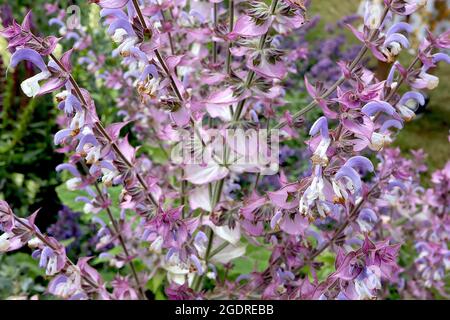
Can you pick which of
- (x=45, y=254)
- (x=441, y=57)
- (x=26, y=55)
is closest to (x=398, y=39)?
(x=441, y=57)

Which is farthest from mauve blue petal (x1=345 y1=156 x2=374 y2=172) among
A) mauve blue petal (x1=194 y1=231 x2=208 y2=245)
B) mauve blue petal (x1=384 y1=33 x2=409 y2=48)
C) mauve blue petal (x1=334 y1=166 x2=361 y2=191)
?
mauve blue petal (x1=194 y1=231 x2=208 y2=245)

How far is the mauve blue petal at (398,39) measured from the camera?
3.62 ft

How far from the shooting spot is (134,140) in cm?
268

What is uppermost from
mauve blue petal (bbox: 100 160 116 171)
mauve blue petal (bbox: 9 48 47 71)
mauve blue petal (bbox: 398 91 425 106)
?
mauve blue petal (bbox: 9 48 47 71)

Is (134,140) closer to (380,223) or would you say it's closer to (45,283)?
(45,283)

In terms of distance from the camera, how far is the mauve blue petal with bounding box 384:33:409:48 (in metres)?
1.10

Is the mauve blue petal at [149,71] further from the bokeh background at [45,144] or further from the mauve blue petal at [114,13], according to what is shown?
the bokeh background at [45,144]

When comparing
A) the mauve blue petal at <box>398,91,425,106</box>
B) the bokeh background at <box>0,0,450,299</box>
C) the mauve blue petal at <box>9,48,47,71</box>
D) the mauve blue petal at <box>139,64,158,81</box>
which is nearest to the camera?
the mauve blue petal at <box>9,48,47,71</box>

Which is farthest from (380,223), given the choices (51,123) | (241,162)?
(51,123)

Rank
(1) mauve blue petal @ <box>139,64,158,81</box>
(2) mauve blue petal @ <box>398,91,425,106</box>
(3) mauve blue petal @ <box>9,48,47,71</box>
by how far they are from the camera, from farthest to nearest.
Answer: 1. (2) mauve blue petal @ <box>398,91,425,106</box>
2. (1) mauve blue petal @ <box>139,64,158,81</box>
3. (3) mauve blue petal @ <box>9,48,47,71</box>

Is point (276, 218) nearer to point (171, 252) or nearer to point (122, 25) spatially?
point (171, 252)

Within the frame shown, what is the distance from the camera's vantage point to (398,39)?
1.12 m

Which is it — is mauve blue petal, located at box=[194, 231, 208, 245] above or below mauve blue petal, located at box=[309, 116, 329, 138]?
below

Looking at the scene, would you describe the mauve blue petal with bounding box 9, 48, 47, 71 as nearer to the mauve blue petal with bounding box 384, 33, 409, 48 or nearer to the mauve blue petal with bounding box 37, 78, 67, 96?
the mauve blue petal with bounding box 37, 78, 67, 96
